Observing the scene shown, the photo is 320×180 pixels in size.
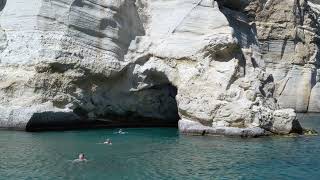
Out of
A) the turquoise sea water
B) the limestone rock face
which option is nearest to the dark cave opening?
the turquoise sea water

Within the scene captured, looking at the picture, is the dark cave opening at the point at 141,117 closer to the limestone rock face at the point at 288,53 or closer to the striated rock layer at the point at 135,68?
the striated rock layer at the point at 135,68

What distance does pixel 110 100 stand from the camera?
104ft

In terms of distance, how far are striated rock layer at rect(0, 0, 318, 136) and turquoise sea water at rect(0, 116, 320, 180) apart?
1.75 metres

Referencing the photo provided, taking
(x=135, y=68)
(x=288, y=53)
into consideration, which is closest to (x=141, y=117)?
(x=135, y=68)

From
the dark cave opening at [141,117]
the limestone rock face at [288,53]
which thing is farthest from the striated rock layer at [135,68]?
the limestone rock face at [288,53]

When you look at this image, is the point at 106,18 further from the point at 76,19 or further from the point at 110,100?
the point at 110,100

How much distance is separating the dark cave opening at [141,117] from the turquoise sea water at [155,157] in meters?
1.76

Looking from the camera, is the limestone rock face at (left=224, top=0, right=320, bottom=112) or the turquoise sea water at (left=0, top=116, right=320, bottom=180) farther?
the limestone rock face at (left=224, top=0, right=320, bottom=112)

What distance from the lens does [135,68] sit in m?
31.6

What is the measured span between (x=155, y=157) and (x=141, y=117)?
13.6 meters

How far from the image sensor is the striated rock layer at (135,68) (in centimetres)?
2767

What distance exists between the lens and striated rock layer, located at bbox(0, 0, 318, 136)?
2767cm

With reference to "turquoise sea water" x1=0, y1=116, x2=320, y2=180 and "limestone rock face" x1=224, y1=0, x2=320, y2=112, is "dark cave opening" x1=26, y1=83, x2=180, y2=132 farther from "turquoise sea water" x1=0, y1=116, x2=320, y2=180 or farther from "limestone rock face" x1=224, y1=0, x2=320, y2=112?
"limestone rock face" x1=224, y1=0, x2=320, y2=112

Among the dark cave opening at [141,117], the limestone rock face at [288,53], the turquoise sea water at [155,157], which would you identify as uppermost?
the limestone rock face at [288,53]
